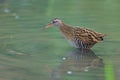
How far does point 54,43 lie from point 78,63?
1543mm

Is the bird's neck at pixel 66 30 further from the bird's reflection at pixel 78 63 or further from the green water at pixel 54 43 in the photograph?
the bird's reflection at pixel 78 63

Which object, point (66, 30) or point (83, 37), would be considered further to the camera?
point (66, 30)

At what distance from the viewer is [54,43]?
34.0 ft

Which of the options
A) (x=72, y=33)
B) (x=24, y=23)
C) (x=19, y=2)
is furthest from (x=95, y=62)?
(x=19, y=2)

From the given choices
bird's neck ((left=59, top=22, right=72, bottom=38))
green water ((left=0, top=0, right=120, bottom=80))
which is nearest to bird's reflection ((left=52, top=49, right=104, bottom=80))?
green water ((left=0, top=0, right=120, bottom=80))

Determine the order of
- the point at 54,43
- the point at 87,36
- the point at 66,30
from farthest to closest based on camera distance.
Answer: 1. the point at 66,30
2. the point at 54,43
3. the point at 87,36

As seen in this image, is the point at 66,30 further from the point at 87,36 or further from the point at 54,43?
the point at 87,36

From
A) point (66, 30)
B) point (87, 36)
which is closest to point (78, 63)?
point (87, 36)

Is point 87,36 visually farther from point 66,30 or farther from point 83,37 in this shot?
point 66,30

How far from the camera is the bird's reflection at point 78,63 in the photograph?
8.35m

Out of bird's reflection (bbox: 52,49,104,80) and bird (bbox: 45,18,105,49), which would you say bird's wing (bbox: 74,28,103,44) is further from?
bird's reflection (bbox: 52,49,104,80)

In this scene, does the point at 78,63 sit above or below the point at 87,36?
below

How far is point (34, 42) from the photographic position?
1039cm

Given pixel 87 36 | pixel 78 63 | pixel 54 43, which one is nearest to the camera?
pixel 78 63
